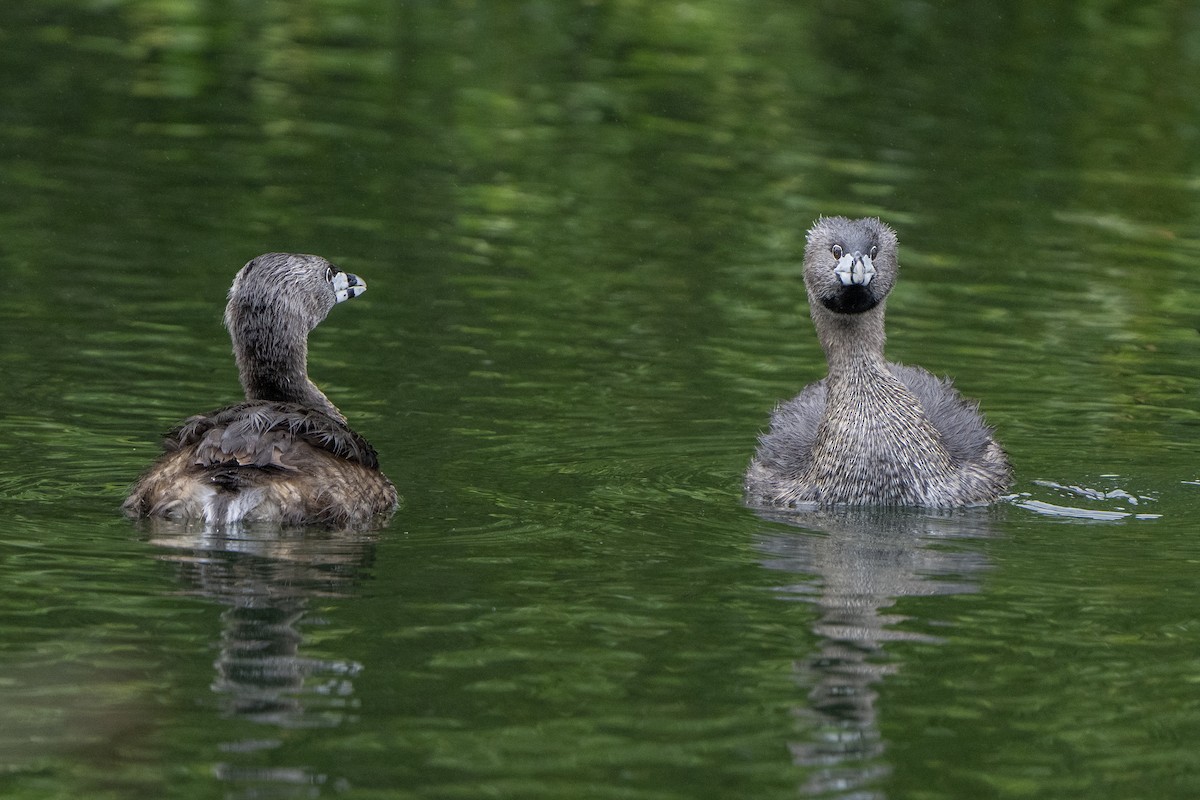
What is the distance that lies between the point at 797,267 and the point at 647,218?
A: 6.78ft

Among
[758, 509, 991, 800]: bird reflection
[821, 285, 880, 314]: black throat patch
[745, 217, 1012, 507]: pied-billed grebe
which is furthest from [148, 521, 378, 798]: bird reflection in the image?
[821, 285, 880, 314]: black throat patch

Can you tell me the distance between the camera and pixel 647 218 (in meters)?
21.1

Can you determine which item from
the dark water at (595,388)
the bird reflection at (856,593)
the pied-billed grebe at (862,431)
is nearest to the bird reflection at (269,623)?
the dark water at (595,388)

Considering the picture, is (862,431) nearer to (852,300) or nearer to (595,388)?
(852,300)

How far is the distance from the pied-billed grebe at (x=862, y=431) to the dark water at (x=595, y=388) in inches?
10.8

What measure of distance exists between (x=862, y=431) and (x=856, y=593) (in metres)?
2.54

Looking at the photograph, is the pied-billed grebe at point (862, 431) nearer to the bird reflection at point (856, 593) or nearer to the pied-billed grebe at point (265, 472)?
the bird reflection at point (856, 593)

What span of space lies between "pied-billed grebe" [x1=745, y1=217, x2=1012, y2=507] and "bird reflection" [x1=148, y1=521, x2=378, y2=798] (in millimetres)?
2941

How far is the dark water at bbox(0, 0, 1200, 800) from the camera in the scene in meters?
8.45

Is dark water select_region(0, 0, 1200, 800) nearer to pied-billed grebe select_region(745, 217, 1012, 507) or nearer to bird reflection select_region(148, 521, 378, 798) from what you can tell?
bird reflection select_region(148, 521, 378, 798)

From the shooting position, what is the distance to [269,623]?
31.8 feet

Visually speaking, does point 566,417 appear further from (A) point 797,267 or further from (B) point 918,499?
(A) point 797,267

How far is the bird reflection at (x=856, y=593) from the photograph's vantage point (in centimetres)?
822

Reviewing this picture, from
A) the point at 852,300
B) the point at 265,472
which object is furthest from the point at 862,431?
the point at 265,472
